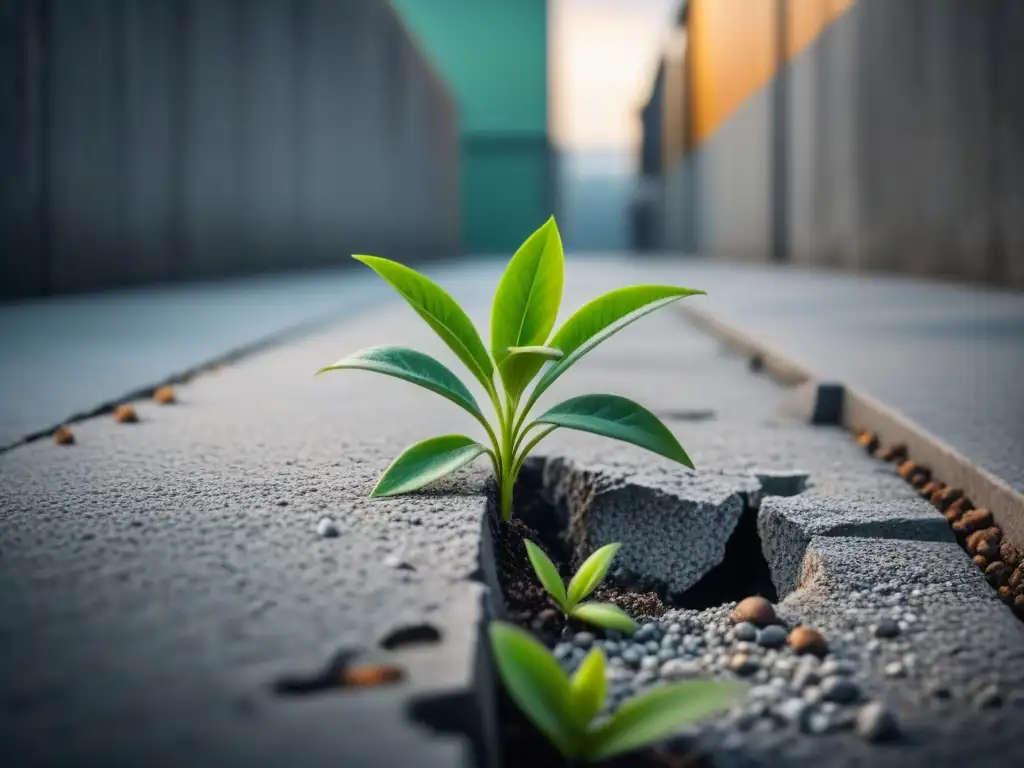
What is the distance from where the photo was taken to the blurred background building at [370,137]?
5113 millimetres

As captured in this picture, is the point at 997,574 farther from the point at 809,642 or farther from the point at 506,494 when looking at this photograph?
the point at 506,494

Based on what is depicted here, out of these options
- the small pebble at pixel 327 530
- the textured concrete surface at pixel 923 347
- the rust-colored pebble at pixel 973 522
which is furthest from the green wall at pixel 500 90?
the small pebble at pixel 327 530

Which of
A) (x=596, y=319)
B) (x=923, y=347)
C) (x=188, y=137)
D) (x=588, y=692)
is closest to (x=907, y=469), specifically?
(x=596, y=319)

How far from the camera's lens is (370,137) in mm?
11492

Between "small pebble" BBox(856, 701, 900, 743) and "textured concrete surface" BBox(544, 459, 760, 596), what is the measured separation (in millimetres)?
558

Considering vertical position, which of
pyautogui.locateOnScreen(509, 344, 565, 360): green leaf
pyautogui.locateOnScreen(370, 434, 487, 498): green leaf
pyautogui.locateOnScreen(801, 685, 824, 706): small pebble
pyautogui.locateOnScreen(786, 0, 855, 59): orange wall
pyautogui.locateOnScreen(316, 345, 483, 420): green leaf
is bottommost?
pyautogui.locateOnScreen(801, 685, 824, 706): small pebble

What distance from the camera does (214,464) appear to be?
1.39 meters

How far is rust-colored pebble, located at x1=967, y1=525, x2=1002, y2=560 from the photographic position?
121cm

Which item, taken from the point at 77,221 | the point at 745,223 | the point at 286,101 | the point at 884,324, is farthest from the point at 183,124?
the point at 745,223

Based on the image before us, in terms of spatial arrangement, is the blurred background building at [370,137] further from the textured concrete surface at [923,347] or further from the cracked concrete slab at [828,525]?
the cracked concrete slab at [828,525]

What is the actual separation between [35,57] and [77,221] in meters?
0.84

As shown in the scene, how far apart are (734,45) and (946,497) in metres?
13.3

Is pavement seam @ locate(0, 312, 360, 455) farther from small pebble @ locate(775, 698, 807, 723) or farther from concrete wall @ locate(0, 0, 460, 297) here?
concrete wall @ locate(0, 0, 460, 297)

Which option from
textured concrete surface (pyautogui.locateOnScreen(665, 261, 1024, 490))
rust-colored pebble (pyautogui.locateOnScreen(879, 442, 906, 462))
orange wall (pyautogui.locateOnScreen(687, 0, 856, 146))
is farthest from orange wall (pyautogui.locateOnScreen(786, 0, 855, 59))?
rust-colored pebble (pyautogui.locateOnScreen(879, 442, 906, 462))
